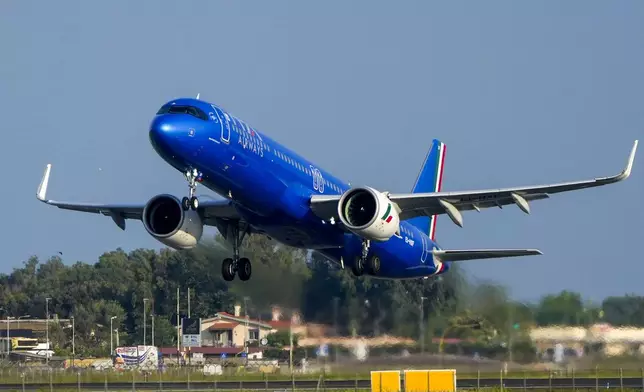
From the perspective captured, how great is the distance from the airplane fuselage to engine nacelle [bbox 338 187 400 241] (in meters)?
1.01

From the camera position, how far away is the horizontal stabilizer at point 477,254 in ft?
154

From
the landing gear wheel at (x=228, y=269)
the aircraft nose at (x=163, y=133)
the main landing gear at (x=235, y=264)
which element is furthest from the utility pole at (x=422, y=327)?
the aircraft nose at (x=163, y=133)

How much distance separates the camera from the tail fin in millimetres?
54812

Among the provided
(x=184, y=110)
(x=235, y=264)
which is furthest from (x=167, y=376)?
(x=184, y=110)

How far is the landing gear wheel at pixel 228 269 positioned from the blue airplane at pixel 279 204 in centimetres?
4

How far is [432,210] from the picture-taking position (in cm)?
4434

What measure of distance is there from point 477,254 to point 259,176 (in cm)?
1280

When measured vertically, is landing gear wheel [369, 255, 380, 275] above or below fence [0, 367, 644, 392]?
above

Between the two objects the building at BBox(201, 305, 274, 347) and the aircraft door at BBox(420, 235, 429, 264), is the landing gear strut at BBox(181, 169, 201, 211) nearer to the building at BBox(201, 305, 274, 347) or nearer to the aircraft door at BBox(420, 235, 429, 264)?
the building at BBox(201, 305, 274, 347)

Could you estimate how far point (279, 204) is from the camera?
4059cm

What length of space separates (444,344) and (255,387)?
7.91m

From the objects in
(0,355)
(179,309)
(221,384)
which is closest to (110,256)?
(0,355)

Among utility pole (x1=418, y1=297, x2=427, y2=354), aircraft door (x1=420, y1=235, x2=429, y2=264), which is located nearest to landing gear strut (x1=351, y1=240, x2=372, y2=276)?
utility pole (x1=418, y1=297, x2=427, y2=354)

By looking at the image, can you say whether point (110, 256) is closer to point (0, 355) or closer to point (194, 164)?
point (0, 355)
